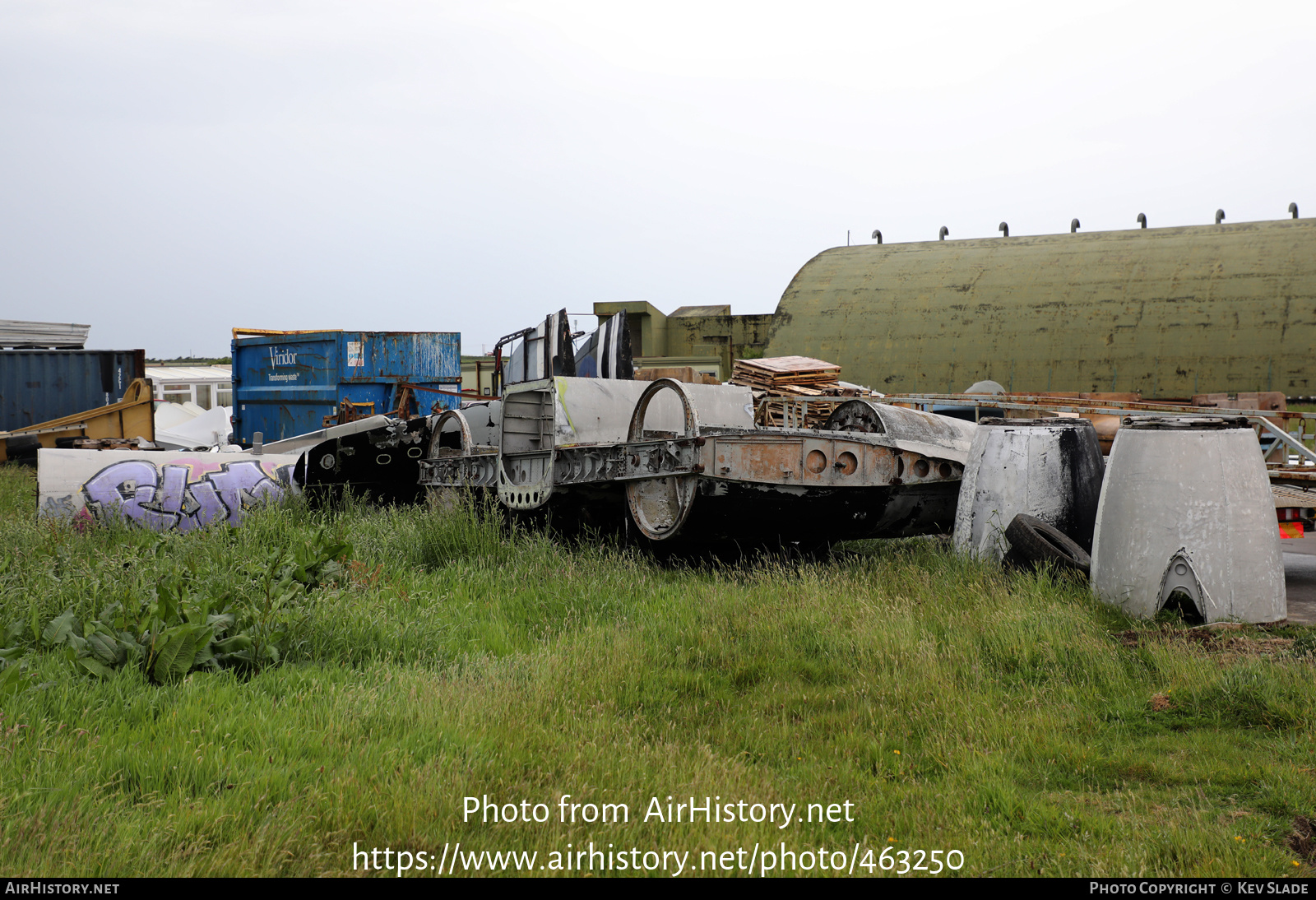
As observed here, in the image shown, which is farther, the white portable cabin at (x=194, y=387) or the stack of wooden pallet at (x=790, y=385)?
the white portable cabin at (x=194, y=387)

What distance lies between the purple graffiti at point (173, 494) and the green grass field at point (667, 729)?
302 centimetres

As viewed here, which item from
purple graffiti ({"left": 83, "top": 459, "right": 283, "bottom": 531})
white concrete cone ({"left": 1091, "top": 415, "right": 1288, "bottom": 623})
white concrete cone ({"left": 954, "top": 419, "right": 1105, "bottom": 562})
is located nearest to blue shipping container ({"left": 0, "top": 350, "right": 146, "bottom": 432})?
purple graffiti ({"left": 83, "top": 459, "right": 283, "bottom": 531})

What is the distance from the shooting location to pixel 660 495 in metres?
7.48

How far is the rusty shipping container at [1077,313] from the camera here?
23453mm

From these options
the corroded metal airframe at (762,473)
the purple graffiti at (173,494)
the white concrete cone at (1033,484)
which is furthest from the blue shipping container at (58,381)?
the white concrete cone at (1033,484)

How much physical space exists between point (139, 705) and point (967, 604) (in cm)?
496

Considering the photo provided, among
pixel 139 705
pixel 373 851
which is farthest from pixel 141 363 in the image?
pixel 373 851

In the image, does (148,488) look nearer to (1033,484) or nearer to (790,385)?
(790,385)

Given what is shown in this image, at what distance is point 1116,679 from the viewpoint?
184 inches

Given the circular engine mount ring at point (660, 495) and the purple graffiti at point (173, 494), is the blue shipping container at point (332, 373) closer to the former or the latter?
the purple graffiti at point (173, 494)

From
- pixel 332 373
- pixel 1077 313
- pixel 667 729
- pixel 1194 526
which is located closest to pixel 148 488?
pixel 332 373

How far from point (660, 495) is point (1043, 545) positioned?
302 centimetres

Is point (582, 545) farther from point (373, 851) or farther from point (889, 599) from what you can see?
point (373, 851)

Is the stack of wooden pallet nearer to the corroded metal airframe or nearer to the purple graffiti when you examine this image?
the corroded metal airframe
